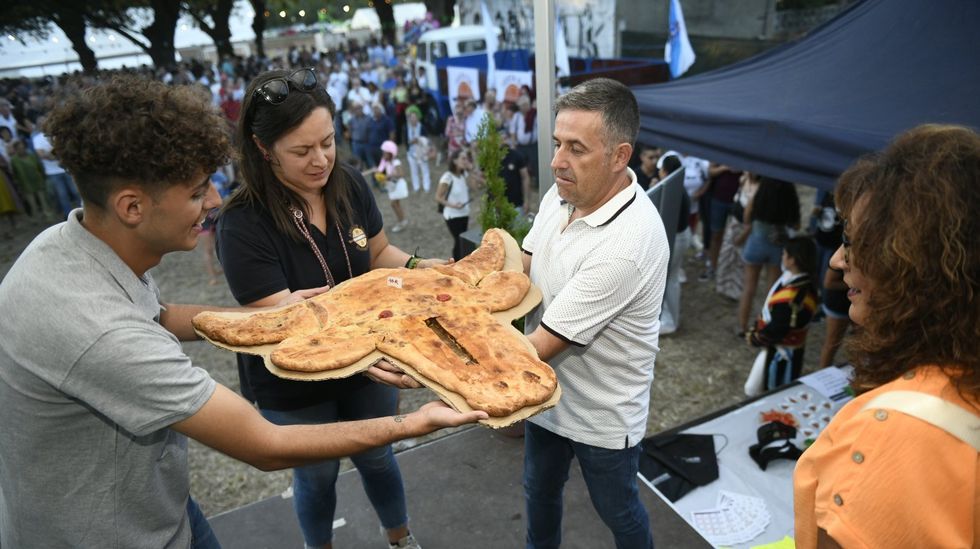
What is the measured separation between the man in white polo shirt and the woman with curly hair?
77 cm

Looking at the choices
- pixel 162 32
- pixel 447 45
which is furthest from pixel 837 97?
pixel 162 32

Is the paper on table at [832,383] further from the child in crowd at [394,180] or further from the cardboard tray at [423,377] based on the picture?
the child in crowd at [394,180]

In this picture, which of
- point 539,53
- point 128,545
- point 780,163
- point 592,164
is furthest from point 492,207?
point 128,545

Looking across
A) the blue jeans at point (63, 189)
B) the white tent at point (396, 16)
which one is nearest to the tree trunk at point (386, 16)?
the white tent at point (396, 16)

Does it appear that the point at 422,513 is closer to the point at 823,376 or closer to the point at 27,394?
the point at 27,394

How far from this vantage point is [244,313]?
186cm

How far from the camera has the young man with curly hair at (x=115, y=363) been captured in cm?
122

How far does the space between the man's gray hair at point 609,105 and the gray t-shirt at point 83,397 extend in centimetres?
136

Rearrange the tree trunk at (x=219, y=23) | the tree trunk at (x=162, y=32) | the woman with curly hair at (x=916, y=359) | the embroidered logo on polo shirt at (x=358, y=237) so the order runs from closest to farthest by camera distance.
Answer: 1. the woman with curly hair at (x=916, y=359)
2. the embroidered logo on polo shirt at (x=358, y=237)
3. the tree trunk at (x=162, y=32)
4. the tree trunk at (x=219, y=23)

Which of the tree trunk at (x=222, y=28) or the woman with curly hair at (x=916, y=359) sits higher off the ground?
the tree trunk at (x=222, y=28)

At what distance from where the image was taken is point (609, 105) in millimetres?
1874

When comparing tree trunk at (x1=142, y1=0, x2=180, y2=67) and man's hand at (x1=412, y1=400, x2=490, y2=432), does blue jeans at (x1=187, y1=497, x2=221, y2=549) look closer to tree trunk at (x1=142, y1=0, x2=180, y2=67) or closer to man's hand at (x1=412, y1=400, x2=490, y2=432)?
man's hand at (x1=412, y1=400, x2=490, y2=432)

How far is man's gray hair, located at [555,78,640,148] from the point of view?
1872 millimetres

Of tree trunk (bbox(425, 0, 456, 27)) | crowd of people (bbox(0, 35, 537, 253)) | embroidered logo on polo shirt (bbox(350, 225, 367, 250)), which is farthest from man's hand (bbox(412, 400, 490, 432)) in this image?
tree trunk (bbox(425, 0, 456, 27))
